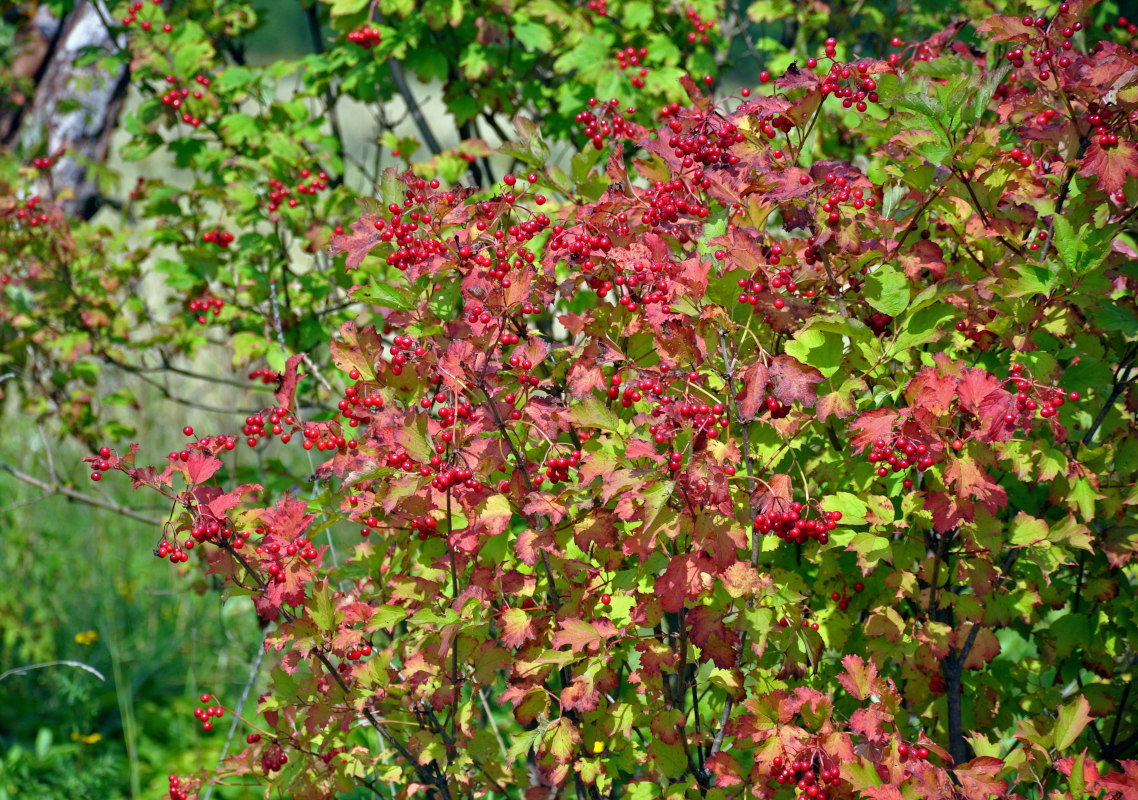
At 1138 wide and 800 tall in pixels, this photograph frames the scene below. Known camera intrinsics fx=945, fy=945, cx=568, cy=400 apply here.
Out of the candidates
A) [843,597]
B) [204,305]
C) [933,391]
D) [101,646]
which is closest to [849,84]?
[933,391]

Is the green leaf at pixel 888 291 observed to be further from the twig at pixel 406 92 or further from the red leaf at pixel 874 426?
the twig at pixel 406 92

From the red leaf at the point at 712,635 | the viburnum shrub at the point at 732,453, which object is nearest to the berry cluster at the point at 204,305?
the viburnum shrub at the point at 732,453

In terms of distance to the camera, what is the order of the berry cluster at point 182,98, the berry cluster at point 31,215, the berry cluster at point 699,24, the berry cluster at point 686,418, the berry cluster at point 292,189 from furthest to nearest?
the berry cluster at point 31,215 → the berry cluster at point 699,24 → the berry cluster at point 182,98 → the berry cluster at point 292,189 → the berry cluster at point 686,418

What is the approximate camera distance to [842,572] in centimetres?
220

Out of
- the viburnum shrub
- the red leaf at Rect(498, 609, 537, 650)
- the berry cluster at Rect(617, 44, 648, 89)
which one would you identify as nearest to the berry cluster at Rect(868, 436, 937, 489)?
the viburnum shrub

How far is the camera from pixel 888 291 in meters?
1.80

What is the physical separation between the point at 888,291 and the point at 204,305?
2486 millimetres

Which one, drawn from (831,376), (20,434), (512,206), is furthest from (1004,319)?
(20,434)

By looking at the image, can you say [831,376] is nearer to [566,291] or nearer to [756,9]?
[566,291]

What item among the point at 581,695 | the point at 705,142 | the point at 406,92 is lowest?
the point at 581,695

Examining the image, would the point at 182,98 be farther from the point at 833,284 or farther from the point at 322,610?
the point at 833,284

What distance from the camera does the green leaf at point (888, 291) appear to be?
5.87 feet

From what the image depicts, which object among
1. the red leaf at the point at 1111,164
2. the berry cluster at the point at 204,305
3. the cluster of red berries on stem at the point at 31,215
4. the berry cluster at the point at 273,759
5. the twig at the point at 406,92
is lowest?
the berry cluster at the point at 273,759

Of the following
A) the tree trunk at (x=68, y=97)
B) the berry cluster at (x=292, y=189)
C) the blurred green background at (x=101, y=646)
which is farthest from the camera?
the tree trunk at (x=68, y=97)
